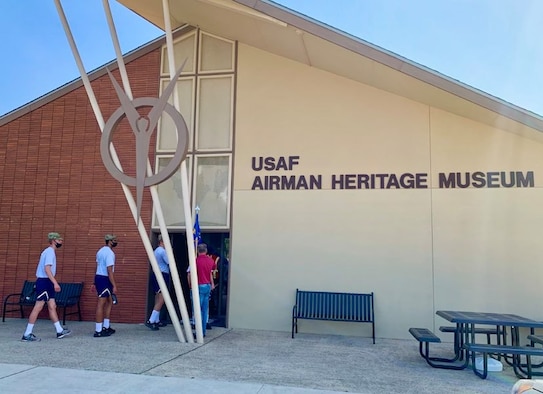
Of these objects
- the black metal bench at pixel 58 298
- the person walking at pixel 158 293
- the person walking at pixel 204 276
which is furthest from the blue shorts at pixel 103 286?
the black metal bench at pixel 58 298

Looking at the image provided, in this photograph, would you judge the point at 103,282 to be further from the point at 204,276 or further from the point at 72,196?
the point at 72,196

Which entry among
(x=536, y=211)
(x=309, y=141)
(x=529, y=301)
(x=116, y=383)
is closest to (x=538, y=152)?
(x=536, y=211)

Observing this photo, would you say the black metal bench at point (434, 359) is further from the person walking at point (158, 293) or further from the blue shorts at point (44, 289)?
the blue shorts at point (44, 289)

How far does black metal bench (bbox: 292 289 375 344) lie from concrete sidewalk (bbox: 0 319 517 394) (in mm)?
392

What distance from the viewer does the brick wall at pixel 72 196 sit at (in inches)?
384

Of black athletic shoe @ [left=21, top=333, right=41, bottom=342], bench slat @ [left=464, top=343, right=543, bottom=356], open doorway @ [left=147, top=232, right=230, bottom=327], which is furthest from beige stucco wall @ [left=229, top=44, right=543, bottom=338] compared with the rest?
black athletic shoe @ [left=21, top=333, right=41, bottom=342]

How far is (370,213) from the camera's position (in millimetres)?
8922

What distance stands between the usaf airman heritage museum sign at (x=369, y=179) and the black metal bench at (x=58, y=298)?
14.3 ft

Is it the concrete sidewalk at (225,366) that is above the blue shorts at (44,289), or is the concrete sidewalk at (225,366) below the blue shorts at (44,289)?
below

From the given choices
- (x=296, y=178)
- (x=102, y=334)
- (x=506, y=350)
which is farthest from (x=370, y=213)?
(x=102, y=334)

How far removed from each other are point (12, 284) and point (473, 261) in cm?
968

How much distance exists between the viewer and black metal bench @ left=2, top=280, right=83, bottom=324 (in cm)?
947

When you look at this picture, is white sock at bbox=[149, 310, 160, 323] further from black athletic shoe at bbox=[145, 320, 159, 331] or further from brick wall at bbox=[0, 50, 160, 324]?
brick wall at bbox=[0, 50, 160, 324]

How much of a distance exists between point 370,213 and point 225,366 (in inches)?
169
